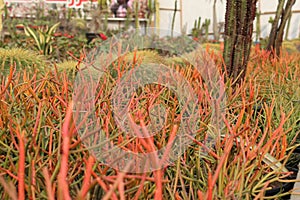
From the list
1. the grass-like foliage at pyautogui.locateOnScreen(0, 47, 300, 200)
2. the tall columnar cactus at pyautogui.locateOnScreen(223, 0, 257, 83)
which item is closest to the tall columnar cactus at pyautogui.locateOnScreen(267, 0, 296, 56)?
the tall columnar cactus at pyautogui.locateOnScreen(223, 0, 257, 83)

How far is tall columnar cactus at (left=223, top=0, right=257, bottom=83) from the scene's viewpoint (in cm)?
192

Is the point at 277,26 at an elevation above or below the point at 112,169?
above

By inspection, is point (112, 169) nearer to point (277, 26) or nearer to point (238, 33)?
point (238, 33)

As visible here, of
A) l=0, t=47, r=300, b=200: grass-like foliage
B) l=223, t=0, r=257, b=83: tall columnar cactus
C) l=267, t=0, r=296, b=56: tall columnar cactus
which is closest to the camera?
l=0, t=47, r=300, b=200: grass-like foliage

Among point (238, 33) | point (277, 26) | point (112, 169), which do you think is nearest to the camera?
point (112, 169)

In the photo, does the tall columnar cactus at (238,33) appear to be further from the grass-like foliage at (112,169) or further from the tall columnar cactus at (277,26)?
the tall columnar cactus at (277,26)

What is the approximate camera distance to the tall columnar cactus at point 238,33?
1923mm

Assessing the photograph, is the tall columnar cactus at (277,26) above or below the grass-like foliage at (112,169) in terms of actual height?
above

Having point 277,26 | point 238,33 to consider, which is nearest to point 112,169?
point 238,33

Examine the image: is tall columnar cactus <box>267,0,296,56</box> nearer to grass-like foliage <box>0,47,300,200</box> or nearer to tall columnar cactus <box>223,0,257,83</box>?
tall columnar cactus <box>223,0,257,83</box>

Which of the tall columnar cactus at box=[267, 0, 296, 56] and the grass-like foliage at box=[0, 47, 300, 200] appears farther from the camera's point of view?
the tall columnar cactus at box=[267, 0, 296, 56]

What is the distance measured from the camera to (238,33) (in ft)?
6.48

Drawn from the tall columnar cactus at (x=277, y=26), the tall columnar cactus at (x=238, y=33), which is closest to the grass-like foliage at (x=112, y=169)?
the tall columnar cactus at (x=238, y=33)

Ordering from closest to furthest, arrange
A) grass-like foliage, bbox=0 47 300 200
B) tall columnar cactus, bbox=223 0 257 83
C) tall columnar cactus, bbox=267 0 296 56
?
grass-like foliage, bbox=0 47 300 200 < tall columnar cactus, bbox=223 0 257 83 < tall columnar cactus, bbox=267 0 296 56
